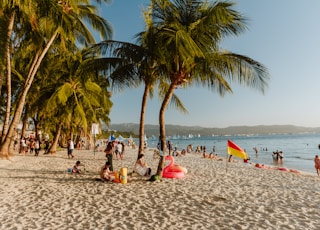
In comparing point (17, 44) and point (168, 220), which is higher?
point (17, 44)

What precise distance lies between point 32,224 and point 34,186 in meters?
3.65

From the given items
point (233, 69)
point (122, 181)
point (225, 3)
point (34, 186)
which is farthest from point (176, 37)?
point (34, 186)

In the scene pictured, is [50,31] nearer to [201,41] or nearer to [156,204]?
[201,41]

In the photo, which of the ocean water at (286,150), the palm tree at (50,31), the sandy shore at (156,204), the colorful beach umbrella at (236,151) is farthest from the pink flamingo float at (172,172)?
the ocean water at (286,150)

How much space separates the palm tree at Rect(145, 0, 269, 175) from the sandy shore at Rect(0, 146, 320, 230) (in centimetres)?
216

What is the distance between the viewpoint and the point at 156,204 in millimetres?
6195

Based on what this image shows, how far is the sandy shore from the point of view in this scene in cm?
487

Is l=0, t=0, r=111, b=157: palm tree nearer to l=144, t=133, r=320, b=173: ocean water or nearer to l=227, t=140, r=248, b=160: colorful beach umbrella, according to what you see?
l=227, t=140, r=248, b=160: colorful beach umbrella

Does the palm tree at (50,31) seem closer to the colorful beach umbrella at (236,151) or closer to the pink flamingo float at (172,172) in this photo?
the pink flamingo float at (172,172)

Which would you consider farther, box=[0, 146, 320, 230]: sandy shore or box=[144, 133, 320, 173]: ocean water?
box=[144, 133, 320, 173]: ocean water

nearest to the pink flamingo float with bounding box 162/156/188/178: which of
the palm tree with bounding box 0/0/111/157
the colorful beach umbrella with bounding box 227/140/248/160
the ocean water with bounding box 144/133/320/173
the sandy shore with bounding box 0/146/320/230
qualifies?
the sandy shore with bounding box 0/146/320/230

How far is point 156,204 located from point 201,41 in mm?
4919

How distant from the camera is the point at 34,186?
8.06 m

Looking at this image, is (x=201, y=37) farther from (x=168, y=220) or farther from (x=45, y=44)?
(x=45, y=44)
